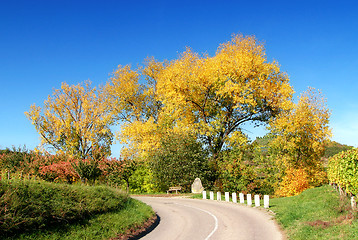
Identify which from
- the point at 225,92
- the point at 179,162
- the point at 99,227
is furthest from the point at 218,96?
the point at 99,227

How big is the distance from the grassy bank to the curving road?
1936 millimetres

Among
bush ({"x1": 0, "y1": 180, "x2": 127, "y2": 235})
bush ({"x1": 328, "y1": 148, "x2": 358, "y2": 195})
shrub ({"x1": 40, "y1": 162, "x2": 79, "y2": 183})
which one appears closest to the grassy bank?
bush ({"x1": 0, "y1": 180, "x2": 127, "y2": 235})

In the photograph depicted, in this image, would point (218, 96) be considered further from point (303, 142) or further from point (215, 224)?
point (215, 224)

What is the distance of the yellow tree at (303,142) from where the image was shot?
102 ft

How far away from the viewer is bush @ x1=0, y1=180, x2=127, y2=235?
11.0m

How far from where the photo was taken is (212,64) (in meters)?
35.8

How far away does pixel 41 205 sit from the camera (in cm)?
1219

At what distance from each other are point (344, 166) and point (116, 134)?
1154 inches

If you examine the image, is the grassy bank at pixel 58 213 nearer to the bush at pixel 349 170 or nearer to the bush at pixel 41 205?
the bush at pixel 41 205

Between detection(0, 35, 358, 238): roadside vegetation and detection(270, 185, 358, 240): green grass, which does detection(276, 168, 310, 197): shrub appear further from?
detection(270, 185, 358, 240): green grass

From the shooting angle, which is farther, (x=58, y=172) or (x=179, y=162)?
(x=179, y=162)

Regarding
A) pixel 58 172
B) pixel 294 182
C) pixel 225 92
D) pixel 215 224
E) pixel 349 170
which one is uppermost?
pixel 225 92

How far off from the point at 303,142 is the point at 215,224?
18.6 m

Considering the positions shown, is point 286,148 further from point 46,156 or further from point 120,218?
point 46,156
